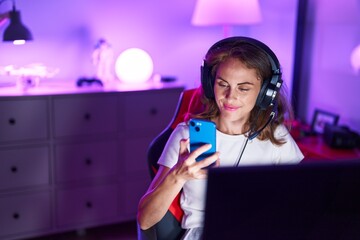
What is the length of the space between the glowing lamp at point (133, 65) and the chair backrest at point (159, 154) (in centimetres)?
137

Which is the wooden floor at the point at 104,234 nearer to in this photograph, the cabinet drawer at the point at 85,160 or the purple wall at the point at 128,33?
the cabinet drawer at the point at 85,160

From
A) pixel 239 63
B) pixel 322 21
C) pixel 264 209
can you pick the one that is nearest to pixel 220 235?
pixel 264 209

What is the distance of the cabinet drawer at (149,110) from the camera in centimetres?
285

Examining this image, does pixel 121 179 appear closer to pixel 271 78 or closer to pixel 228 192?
pixel 271 78

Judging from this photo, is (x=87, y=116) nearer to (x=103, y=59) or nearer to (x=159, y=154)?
(x=103, y=59)

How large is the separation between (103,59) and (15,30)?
1.88 ft

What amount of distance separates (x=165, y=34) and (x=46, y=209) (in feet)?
4.77

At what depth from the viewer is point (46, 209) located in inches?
110

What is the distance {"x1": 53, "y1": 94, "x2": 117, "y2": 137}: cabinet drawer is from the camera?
2693 mm

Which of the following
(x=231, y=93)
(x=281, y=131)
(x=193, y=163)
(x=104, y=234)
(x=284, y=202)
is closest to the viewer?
(x=284, y=202)

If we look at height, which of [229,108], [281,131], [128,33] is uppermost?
[128,33]

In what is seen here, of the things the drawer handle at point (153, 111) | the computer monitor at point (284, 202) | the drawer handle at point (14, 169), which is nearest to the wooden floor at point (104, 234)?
the drawer handle at point (14, 169)

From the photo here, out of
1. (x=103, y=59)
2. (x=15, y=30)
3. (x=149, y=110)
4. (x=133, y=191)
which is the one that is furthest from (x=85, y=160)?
(x=15, y=30)

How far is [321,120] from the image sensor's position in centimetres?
278
